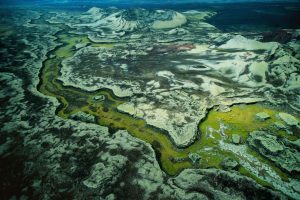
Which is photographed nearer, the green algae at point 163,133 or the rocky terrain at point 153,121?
the rocky terrain at point 153,121

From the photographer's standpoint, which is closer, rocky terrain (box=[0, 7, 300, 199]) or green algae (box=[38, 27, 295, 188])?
rocky terrain (box=[0, 7, 300, 199])

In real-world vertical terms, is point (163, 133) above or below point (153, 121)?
below

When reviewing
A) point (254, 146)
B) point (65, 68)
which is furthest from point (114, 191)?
point (65, 68)

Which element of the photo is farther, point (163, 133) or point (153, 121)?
point (153, 121)

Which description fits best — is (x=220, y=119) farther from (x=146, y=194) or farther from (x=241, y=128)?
(x=146, y=194)
